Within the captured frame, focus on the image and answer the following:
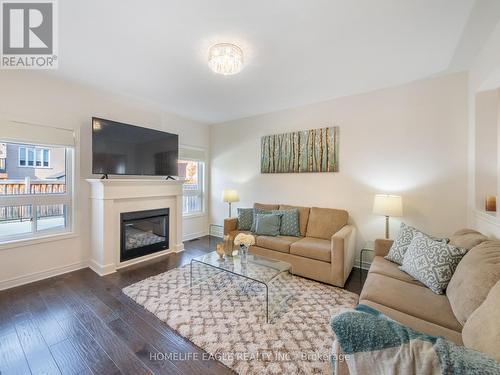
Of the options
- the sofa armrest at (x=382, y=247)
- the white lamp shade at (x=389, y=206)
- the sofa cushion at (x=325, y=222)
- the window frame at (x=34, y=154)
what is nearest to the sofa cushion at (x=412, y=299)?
the sofa armrest at (x=382, y=247)

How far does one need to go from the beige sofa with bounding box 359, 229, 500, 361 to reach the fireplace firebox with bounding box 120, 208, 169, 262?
3144mm

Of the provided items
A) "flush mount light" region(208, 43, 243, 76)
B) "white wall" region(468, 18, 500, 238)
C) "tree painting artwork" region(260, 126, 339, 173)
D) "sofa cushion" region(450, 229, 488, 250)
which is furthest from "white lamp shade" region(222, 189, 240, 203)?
"white wall" region(468, 18, 500, 238)

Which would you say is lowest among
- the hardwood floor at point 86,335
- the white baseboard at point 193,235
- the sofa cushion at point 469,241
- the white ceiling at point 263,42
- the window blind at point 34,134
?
the hardwood floor at point 86,335

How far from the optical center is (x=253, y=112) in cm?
414

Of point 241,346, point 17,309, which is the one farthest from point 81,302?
point 241,346

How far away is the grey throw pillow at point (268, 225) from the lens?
3.31m

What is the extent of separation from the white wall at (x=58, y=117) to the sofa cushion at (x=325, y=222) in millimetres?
3328

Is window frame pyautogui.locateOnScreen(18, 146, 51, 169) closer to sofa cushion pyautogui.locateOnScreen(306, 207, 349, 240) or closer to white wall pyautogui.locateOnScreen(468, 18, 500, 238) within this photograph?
sofa cushion pyautogui.locateOnScreen(306, 207, 349, 240)

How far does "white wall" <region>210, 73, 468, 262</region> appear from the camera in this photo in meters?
2.60

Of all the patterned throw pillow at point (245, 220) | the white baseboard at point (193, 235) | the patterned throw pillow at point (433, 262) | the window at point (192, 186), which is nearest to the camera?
the patterned throw pillow at point (433, 262)

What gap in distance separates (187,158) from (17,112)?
8.07ft

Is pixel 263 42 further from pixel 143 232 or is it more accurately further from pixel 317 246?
pixel 143 232

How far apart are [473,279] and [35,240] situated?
4292 millimetres

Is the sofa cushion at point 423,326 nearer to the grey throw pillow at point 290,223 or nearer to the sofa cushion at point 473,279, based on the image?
the sofa cushion at point 473,279
